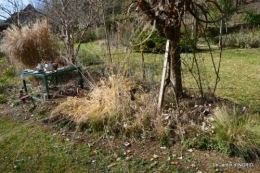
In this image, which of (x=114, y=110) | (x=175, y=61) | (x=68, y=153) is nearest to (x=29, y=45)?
(x=114, y=110)

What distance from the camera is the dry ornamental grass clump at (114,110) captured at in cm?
292

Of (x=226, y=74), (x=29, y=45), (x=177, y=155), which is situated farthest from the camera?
(x=29, y=45)

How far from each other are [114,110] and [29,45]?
389 cm

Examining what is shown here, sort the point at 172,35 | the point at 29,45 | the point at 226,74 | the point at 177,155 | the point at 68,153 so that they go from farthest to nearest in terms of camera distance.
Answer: the point at 29,45 → the point at 226,74 → the point at 172,35 → the point at 68,153 → the point at 177,155

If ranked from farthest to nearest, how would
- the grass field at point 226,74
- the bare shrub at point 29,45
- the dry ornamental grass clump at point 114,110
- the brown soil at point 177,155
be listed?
the bare shrub at point 29,45, the grass field at point 226,74, the dry ornamental grass clump at point 114,110, the brown soil at point 177,155

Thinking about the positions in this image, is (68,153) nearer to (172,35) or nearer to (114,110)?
(114,110)

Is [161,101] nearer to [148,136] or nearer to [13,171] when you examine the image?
[148,136]

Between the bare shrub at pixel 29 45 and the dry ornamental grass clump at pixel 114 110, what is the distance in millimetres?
2915

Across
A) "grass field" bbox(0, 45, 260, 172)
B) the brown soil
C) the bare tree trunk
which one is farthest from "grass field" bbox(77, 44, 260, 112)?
the brown soil

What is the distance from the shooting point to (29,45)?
5.81 meters

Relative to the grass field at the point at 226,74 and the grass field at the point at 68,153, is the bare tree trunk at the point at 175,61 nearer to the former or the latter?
the grass field at the point at 226,74

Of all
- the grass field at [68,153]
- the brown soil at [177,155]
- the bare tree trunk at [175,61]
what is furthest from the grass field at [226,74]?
the brown soil at [177,155]

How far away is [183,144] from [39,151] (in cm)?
175

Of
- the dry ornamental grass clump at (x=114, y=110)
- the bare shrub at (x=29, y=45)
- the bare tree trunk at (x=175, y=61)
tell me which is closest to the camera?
the dry ornamental grass clump at (x=114, y=110)
